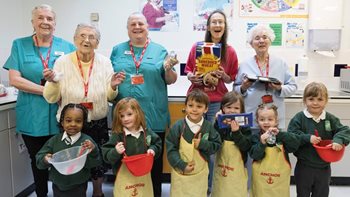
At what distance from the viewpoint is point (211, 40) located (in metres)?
2.49

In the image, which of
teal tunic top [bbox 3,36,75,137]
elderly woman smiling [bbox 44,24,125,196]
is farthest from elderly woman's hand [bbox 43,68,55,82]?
teal tunic top [bbox 3,36,75,137]

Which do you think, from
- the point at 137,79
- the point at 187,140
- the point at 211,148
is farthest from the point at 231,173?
the point at 137,79

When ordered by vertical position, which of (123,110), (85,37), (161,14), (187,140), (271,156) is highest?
→ (161,14)

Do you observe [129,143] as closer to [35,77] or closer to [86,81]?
[86,81]

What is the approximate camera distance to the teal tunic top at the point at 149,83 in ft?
7.67

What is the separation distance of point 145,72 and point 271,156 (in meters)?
1.03

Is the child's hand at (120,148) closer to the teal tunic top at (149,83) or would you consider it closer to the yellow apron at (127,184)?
the yellow apron at (127,184)

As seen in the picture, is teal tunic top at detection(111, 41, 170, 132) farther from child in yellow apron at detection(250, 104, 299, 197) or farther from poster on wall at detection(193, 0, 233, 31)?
poster on wall at detection(193, 0, 233, 31)

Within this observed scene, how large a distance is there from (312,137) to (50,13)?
6.47ft

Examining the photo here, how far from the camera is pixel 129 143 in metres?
2.02

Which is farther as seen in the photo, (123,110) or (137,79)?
(137,79)

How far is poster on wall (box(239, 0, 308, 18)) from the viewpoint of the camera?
330 centimetres

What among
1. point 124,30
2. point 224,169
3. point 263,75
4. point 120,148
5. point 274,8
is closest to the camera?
point 120,148

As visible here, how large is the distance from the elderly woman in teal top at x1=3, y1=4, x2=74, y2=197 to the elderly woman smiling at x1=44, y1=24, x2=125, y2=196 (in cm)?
19
